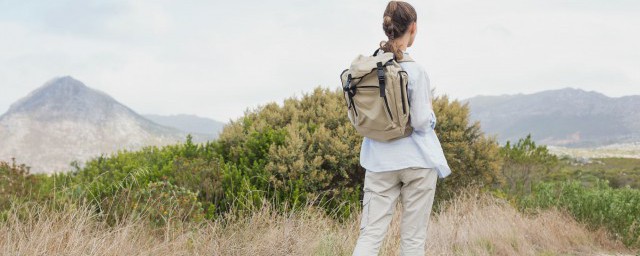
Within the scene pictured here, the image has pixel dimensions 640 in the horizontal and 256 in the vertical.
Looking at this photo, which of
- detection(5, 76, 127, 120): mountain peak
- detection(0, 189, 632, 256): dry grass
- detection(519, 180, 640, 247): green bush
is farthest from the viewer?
detection(5, 76, 127, 120): mountain peak

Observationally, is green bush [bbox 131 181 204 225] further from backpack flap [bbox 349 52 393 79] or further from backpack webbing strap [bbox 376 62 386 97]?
backpack webbing strap [bbox 376 62 386 97]

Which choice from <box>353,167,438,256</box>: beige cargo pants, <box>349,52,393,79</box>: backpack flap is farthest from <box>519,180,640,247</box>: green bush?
<box>349,52,393,79</box>: backpack flap

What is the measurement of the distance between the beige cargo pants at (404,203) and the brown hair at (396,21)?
0.80 metres

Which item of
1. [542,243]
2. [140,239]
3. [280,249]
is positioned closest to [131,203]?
[140,239]

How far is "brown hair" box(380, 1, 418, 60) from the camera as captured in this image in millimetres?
4113

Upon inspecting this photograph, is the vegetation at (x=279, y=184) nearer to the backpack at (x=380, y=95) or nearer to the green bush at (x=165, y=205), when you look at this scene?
the green bush at (x=165, y=205)

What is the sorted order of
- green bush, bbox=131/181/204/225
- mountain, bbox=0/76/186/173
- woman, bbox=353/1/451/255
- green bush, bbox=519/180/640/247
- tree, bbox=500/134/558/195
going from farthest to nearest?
mountain, bbox=0/76/186/173, tree, bbox=500/134/558/195, green bush, bbox=519/180/640/247, green bush, bbox=131/181/204/225, woman, bbox=353/1/451/255

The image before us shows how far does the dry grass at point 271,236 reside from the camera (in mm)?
5062

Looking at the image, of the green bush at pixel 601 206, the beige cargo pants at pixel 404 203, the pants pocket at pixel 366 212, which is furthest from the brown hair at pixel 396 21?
the green bush at pixel 601 206

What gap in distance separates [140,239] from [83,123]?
134m

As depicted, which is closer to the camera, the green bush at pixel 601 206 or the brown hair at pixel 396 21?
the brown hair at pixel 396 21

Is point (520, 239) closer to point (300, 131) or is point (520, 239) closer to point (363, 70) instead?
point (300, 131)

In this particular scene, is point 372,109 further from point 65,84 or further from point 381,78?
point 65,84

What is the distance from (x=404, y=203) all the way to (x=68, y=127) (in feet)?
428
